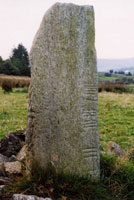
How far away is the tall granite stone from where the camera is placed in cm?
347

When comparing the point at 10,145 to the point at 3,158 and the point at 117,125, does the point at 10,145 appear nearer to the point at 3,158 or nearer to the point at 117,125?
the point at 3,158

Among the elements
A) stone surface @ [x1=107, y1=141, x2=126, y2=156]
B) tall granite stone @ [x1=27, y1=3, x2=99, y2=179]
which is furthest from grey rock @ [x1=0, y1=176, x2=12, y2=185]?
stone surface @ [x1=107, y1=141, x2=126, y2=156]

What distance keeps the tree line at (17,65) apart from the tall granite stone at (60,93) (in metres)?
41.4

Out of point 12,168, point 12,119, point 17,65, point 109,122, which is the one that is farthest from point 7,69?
point 12,168

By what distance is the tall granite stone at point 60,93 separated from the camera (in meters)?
3.47

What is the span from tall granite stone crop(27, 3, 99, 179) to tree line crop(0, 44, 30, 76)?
136ft

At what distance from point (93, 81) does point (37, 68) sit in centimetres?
86

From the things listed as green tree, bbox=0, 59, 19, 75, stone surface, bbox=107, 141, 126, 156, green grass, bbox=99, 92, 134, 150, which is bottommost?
green grass, bbox=99, 92, 134, 150

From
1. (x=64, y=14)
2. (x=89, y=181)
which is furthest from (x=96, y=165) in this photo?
(x=64, y=14)

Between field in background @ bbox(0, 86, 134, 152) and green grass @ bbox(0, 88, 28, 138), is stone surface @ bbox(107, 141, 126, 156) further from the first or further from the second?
green grass @ bbox(0, 88, 28, 138)

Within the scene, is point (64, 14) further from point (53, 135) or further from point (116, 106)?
point (116, 106)

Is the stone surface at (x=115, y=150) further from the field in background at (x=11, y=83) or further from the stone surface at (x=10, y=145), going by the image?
the field in background at (x=11, y=83)

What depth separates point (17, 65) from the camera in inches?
1937

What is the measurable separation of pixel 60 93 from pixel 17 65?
47.3 m
